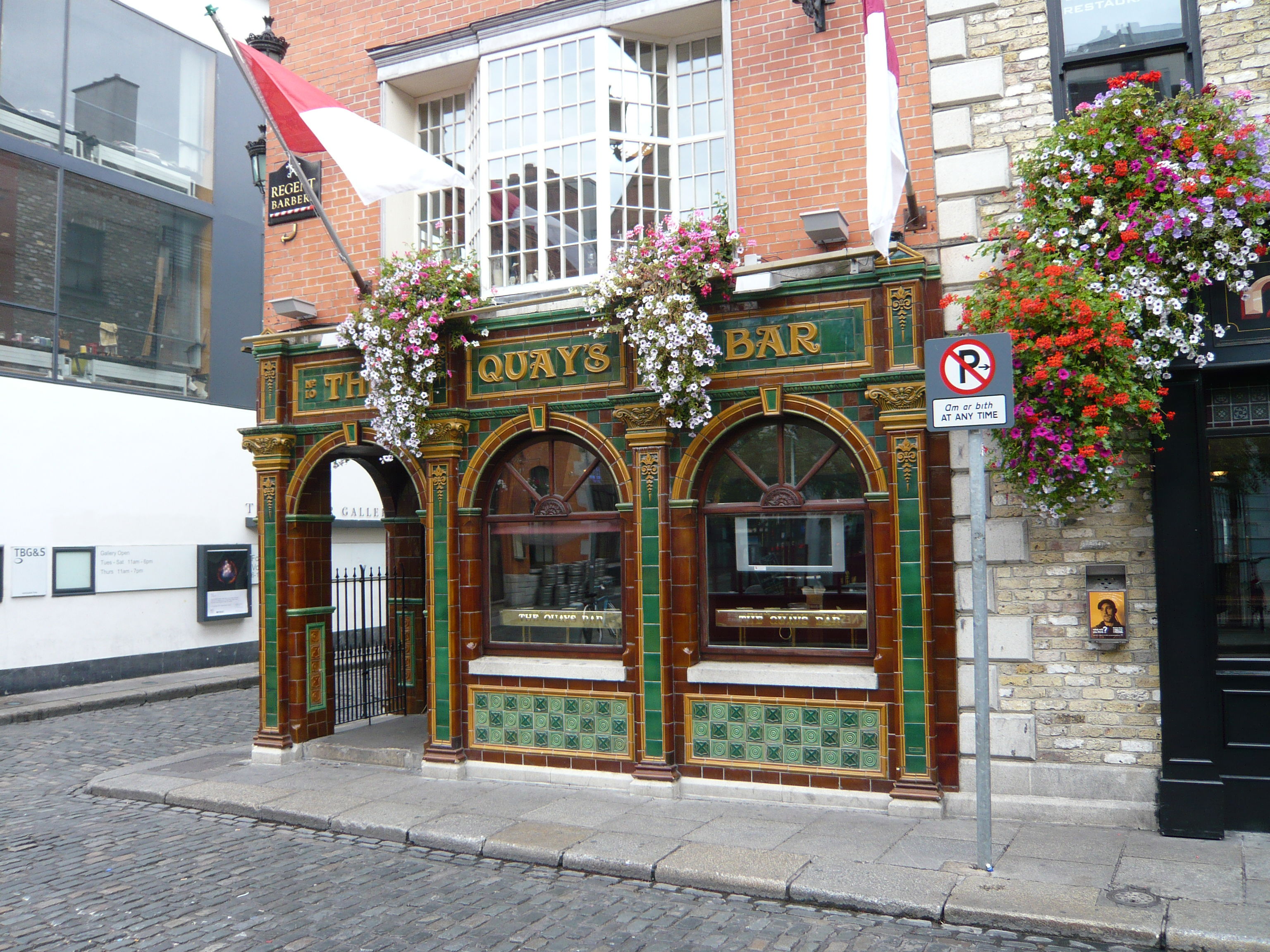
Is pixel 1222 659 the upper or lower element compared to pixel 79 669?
upper

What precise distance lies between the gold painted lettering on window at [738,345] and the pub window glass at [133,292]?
13.1m

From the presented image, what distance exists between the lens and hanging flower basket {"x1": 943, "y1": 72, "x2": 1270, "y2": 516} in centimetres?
675

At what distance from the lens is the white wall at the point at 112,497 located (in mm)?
15641

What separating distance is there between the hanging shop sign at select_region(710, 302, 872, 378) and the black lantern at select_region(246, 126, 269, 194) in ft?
20.8

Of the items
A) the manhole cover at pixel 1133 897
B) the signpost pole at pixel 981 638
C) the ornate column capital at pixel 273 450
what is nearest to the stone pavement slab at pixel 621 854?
the signpost pole at pixel 981 638

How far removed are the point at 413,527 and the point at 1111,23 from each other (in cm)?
921

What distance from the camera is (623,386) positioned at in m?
8.98

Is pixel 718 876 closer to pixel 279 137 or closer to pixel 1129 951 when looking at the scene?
pixel 1129 951

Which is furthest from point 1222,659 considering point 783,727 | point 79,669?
point 79,669

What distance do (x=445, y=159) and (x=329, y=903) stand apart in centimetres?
810

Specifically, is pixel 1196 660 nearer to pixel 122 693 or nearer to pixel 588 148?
pixel 588 148

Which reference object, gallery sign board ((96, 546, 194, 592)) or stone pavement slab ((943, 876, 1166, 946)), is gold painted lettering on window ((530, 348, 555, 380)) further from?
gallery sign board ((96, 546, 194, 592))

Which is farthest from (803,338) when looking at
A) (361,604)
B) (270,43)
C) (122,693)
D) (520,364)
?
(122,693)

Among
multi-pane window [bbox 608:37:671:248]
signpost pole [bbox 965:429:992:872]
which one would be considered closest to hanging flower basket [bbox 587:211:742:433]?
multi-pane window [bbox 608:37:671:248]
